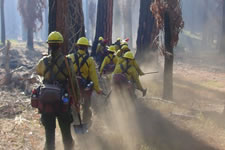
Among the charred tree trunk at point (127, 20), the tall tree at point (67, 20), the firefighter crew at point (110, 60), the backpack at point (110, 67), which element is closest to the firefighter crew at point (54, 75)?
the tall tree at point (67, 20)

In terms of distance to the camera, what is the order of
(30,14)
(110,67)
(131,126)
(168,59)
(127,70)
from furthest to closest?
(30,14) → (110,67) → (168,59) → (127,70) → (131,126)

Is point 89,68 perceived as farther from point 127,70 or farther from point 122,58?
point 122,58

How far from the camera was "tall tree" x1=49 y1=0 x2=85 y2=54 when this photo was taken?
285 inches

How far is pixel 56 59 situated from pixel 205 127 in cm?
444

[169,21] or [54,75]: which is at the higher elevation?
[169,21]

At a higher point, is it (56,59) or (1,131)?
(56,59)

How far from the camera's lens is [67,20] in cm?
767

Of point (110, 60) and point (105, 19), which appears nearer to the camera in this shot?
point (110, 60)

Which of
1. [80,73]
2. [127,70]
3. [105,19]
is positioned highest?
[105,19]

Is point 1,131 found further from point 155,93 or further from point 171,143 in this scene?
point 155,93

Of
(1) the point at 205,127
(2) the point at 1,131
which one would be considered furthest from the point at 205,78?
→ (2) the point at 1,131

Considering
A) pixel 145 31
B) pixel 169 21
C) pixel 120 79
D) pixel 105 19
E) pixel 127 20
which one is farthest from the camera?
pixel 127 20

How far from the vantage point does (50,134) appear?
445 cm

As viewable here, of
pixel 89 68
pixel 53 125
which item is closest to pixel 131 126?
pixel 89 68
